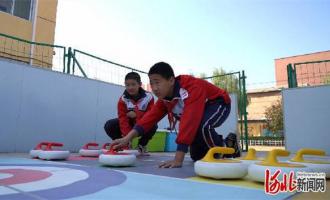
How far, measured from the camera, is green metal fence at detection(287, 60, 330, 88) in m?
5.42

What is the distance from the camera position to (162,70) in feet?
6.68

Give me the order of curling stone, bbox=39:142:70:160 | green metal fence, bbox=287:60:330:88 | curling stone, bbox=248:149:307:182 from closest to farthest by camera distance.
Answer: curling stone, bbox=248:149:307:182, curling stone, bbox=39:142:70:160, green metal fence, bbox=287:60:330:88

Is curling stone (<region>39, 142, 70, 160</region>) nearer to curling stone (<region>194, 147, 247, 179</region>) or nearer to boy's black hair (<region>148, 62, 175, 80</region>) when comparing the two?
boy's black hair (<region>148, 62, 175, 80</region>)

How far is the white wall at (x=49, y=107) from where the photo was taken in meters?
3.68

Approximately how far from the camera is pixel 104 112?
492 cm

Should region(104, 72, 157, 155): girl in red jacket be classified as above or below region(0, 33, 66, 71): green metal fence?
below

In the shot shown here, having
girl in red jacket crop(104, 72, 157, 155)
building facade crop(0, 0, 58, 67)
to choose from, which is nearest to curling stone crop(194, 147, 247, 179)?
girl in red jacket crop(104, 72, 157, 155)

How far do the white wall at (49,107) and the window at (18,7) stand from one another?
3.67 m

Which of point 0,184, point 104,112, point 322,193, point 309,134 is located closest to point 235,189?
point 322,193

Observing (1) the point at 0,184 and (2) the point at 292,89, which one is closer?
(1) the point at 0,184

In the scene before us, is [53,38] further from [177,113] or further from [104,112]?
[177,113]

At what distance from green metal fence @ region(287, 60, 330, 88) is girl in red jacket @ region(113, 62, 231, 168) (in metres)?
3.71

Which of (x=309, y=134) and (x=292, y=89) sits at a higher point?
(x=292, y=89)

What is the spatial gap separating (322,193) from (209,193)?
443mm
